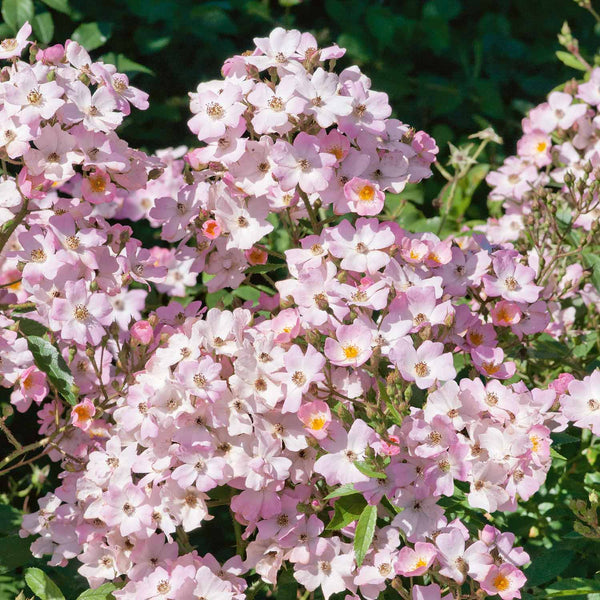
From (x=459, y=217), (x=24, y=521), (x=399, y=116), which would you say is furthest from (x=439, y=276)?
(x=399, y=116)

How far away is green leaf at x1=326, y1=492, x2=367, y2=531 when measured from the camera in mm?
1546

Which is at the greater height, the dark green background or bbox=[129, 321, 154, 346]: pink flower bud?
bbox=[129, 321, 154, 346]: pink flower bud

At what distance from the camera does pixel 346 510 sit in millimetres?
1570

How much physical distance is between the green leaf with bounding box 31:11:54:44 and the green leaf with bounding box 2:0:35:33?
0.03 metres

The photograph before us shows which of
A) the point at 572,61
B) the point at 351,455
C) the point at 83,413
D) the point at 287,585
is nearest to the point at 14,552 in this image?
the point at 83,413

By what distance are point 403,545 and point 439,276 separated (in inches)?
17.8

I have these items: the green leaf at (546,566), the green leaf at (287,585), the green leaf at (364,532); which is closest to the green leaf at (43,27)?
the green leaf at (287,585)

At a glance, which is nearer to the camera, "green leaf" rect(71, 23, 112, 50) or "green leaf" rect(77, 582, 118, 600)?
"green leaf" rect(77, 582, 118, 600)

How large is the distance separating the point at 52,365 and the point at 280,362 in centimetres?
41

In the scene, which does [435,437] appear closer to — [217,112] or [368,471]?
[368,471]

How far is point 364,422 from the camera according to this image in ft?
5.12

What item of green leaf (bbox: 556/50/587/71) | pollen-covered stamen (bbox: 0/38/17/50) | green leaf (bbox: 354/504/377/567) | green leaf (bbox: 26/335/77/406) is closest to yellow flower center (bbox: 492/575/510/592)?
green leaf (bbox: 354/504/377/567)

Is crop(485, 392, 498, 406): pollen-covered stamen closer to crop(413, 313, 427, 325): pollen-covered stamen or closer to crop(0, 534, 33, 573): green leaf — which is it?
crop(413, 313, 427, 325): pollen-covered stamen

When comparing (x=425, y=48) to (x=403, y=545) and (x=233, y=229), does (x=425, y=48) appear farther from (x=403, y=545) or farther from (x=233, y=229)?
(x=403, y=545)
